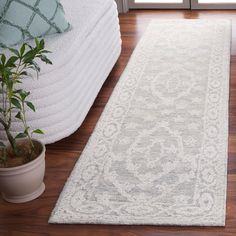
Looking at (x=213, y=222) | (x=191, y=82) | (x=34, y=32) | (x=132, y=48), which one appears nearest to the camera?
(x=213, y=222)

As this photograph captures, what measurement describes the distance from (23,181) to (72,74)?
0.71 metres

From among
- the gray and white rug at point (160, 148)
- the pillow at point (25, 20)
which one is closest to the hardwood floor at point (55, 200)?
the gray and white rug at point (160, 148)

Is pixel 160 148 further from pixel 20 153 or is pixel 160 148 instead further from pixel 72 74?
pixel 20 153

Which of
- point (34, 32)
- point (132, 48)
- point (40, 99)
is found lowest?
point (132, 48)

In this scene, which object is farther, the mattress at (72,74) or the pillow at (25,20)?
the pillow at (25,20)

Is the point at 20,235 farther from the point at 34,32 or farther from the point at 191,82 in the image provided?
the point at 191,82

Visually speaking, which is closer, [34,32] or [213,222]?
[213,222]

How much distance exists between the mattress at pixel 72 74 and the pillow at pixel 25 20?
83 millimetres

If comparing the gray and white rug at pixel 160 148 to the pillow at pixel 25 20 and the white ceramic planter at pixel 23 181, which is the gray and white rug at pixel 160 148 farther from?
the pillow at pixel 25 20

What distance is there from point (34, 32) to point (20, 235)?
1188 mm

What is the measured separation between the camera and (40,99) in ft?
7.78

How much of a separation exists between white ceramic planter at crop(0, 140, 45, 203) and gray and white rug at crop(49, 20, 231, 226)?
0.14 m

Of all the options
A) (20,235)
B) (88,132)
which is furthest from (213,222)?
(88,132)

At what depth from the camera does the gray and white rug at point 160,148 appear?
79.6 inches
